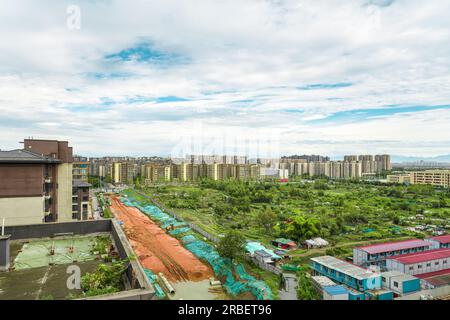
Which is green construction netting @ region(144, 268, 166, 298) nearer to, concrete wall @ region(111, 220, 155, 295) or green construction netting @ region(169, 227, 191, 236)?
concrete wall @ region(111, 220, 155, 295)

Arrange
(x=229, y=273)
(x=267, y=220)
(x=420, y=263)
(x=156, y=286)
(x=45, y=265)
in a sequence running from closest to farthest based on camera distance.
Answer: (x=45, y=265)
(x=156, y=286)
(x=420, y=263)
(x=229, y=273)
(x=267, y=220)

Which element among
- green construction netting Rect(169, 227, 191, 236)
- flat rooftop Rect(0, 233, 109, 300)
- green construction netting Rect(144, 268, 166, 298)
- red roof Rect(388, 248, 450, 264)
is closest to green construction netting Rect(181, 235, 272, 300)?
green construction netting Rect(144, 268, 166, 298)

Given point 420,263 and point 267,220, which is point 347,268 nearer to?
point 420,263

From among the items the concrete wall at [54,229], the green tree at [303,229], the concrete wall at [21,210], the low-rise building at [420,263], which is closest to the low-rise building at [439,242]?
the low-rise building at [420,263]

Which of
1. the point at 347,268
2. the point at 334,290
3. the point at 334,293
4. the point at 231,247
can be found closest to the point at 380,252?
the point at 347,268

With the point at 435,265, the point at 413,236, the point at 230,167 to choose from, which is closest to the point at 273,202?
the point at 413,236

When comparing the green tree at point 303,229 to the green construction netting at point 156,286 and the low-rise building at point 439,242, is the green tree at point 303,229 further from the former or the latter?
the green construction netting at point 156,286

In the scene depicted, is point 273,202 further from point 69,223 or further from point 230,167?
point 69,223
